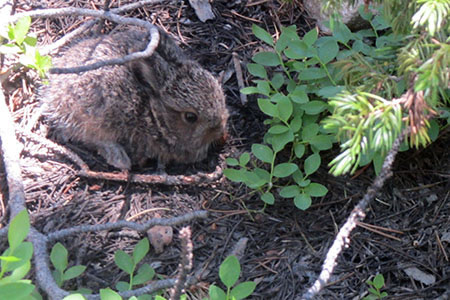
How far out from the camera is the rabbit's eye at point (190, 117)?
417 centimetres

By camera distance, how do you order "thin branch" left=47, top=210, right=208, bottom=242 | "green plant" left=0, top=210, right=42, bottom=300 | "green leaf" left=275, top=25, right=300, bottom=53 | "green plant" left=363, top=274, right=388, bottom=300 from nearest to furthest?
"green plant" left=0, top=210, right=42, bottom=300, "green plant" left=363, top=274, right=388, bottom=300, "thin branch" left=47, top=210, right=208, bottom=242, "green leaf" left=275, top=25, right=300, bottom=53

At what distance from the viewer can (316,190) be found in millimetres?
3438

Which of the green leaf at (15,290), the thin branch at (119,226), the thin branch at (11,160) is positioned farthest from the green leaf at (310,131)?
the green leaf at (15,290)

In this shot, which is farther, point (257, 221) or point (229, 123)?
point (229, 123)

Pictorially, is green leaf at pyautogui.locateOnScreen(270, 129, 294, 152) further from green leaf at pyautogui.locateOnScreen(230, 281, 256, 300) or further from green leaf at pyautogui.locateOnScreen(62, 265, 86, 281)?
green leaf at pyautogui.locateOnScreen(62, 265, 86, 281)

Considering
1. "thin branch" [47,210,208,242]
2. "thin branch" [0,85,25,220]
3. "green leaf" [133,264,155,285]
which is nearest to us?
"green leaf" [133,264,155,285]

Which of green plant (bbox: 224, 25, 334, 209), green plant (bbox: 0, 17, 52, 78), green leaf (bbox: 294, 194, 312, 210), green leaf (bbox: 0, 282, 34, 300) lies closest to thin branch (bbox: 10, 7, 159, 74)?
green plant (bbox: 0, 17, 52, 78)

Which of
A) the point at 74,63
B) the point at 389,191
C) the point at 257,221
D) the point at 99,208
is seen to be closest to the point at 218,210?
the point at 257,221

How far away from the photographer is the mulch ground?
3.19m

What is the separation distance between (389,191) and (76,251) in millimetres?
1890

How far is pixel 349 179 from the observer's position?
3633 mm

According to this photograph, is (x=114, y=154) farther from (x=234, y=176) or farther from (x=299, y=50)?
(x=299, y=50)

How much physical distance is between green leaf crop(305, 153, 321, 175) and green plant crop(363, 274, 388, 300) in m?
0.75

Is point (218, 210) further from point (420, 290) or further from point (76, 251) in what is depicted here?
point (420, 290)
